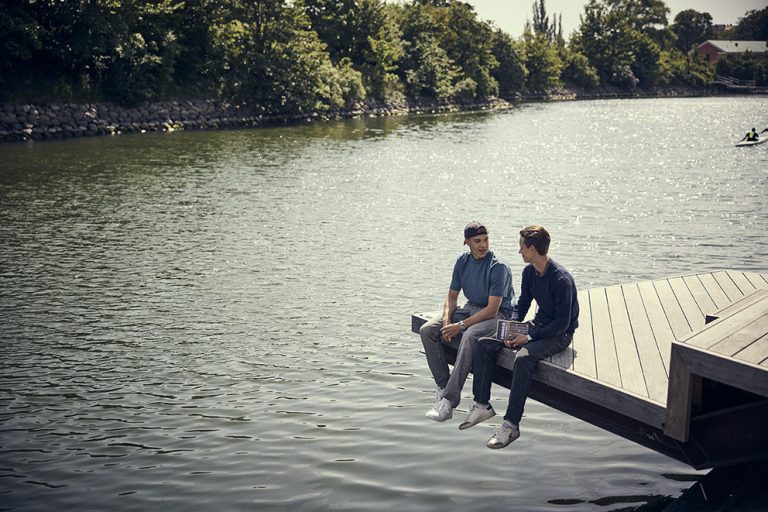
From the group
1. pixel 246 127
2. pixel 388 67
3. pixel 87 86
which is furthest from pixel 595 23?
pixel 87 86

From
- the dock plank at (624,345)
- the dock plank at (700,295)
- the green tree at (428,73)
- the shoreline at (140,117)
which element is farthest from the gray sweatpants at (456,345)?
the green tree at (428,73)

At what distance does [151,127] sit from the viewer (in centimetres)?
5050

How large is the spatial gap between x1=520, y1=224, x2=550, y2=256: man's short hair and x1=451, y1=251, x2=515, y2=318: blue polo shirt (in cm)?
76

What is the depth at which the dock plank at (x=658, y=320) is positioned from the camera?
716 cm

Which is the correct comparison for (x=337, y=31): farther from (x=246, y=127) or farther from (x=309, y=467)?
(x=309, y=467)

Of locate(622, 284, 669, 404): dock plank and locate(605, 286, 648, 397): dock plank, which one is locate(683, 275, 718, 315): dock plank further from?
locate(605, 286, 648, 397): dock plank

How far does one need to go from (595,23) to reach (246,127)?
4019 inches

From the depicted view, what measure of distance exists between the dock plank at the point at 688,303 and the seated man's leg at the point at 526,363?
4.76 feet

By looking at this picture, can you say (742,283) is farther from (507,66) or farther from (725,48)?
(725,48)

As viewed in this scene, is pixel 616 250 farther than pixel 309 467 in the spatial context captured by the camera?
Yes

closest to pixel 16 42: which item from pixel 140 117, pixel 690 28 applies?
pixel 140 117

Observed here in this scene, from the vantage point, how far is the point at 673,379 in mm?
5641

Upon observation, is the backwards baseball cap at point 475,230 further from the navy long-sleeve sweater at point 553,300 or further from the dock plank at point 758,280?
the dock plank at point 758,280

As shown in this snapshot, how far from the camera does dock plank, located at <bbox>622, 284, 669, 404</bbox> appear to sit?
6270 mm
